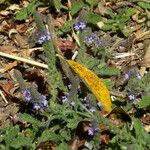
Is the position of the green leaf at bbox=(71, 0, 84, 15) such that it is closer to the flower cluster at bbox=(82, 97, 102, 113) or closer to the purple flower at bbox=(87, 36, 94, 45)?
the purple flower at bbox=(87, 36, 94, 45)

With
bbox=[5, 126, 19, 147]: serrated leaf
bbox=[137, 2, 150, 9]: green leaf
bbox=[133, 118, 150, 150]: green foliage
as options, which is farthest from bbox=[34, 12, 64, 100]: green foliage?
bbox=[137, 2, 150, 9]: green leaf

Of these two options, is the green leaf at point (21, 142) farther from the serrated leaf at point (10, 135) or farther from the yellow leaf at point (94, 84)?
the yellow leaf at point (94, 84)

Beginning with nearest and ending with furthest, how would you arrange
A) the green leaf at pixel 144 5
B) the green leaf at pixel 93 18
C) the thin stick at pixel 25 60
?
the thin stick at pixel 25 60
the green leaf at pixel 93 18
the green leaf at pixel 144 5

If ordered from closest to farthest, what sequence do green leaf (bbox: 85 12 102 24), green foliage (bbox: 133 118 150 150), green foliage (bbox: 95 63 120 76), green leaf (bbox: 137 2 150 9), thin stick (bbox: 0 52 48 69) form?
green foliage (bbox: 133 118 150 150) < green foliage (bbox: 95 63 120 76) < thin stick (bbox: 0 52 48 69) < green leaf (bbox: 85 12 102 24) < green leaf (bbox: 137 2 150 9)

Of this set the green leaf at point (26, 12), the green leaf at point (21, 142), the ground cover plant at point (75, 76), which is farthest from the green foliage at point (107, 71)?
the green leaf at point (26, 12)

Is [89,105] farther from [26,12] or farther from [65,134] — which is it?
[26,12]

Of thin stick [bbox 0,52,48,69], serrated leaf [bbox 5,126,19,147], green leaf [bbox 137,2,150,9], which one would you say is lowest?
serrated leaf [bbox 5,126,19,147]

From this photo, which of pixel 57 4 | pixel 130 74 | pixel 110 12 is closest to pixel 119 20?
pixel 110 12

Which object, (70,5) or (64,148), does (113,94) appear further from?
(70,5)

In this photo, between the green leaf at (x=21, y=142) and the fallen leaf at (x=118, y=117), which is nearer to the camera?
the green leaf at (x=21, y=142)
